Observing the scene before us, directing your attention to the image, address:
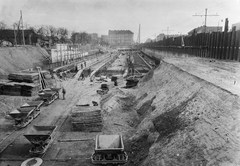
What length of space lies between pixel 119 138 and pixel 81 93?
1159 centimetres

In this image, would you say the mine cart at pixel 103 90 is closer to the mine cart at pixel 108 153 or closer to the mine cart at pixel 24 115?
the mine cart at pixel 24 115

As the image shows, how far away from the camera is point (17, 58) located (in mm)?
31359

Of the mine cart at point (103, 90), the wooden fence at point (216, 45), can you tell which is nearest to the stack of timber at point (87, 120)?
the mine cart at point (103, 90)

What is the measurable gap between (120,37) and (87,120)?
170066 millimetres

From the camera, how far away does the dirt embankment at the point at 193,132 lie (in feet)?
17.5

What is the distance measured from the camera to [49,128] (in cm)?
989

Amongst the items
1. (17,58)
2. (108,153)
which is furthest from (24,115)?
(17,58)

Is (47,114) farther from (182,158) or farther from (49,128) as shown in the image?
(182,158)

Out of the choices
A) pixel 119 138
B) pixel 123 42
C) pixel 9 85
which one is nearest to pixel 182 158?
pixel 119 138

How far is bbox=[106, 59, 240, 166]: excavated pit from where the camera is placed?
534cm

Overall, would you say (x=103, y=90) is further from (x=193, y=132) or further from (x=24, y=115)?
(x=193, y=132)

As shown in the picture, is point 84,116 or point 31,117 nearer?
point 84,116

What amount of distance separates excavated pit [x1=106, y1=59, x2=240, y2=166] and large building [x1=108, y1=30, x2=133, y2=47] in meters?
168

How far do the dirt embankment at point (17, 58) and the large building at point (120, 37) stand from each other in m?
140
